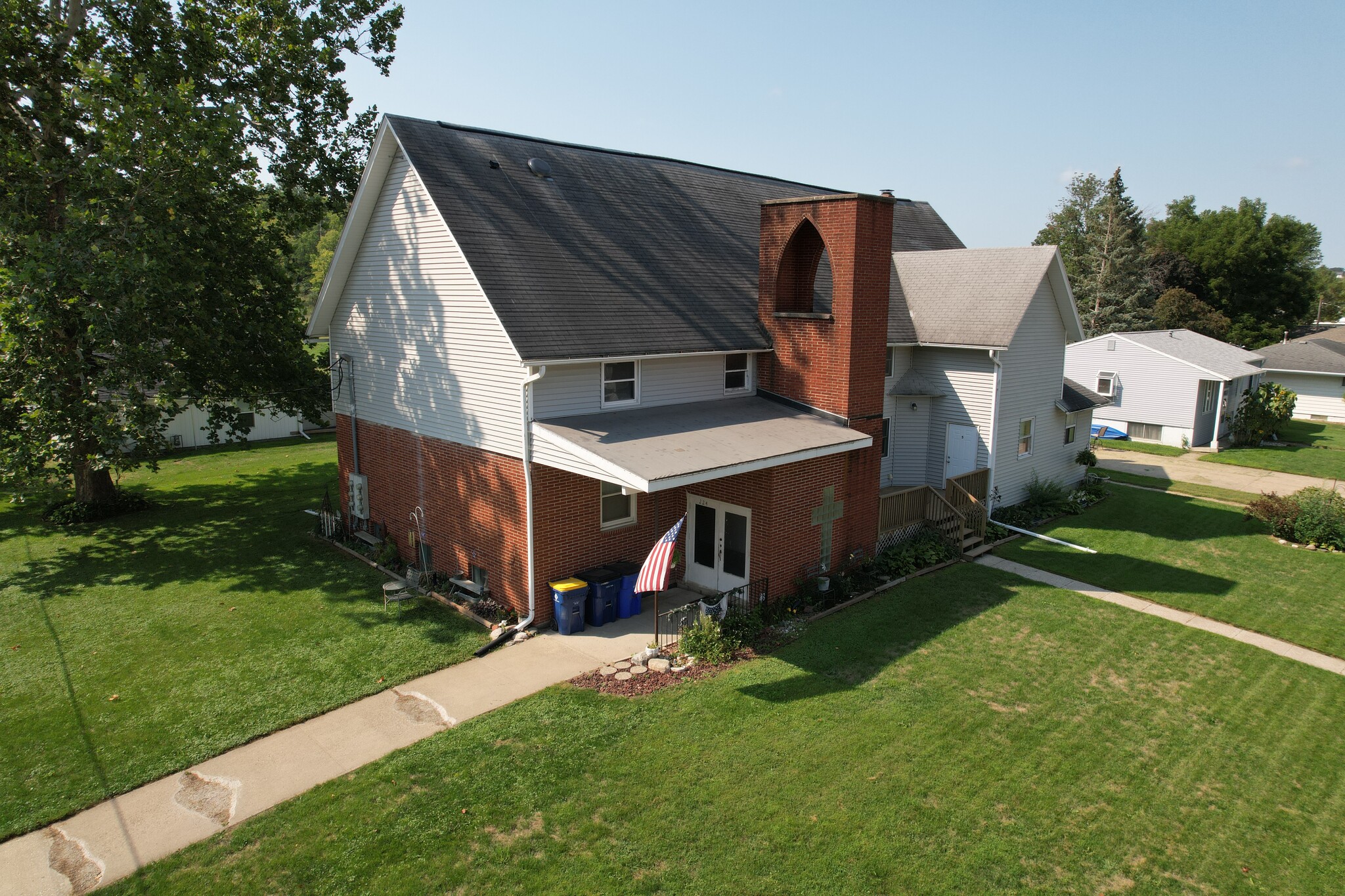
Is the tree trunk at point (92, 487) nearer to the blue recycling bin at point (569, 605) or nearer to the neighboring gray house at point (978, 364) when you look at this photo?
the blue recycling bin at point (569, 605)

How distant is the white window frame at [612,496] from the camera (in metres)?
15.0

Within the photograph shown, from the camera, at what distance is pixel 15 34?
1755cm

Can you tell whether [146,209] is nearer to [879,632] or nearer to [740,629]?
[740,629]

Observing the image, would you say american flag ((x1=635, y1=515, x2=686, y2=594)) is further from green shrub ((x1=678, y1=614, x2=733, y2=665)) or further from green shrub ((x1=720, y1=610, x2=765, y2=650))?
green shrub ((x1=720, y1=610, x2=765, y2=650))

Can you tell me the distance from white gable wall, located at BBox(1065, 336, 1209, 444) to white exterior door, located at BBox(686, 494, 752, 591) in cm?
2740

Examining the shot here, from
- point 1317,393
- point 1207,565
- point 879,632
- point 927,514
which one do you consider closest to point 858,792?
point 879,632

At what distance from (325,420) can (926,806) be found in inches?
1465

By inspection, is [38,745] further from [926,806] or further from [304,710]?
[926,806]

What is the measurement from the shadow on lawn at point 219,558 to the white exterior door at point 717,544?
5035 millimetres

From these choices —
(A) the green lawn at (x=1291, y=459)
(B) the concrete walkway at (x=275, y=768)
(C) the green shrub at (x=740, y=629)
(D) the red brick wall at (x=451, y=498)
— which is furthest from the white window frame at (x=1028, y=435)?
(D) the red brick wall at (x=451, y=498)

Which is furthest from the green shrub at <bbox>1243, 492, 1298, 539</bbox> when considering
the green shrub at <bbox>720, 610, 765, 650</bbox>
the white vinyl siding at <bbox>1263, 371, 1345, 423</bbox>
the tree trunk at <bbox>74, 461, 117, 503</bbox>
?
the tree trunk at <bbox>74, 461, 117, 503</bbox>

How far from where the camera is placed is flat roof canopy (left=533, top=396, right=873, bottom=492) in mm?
12633

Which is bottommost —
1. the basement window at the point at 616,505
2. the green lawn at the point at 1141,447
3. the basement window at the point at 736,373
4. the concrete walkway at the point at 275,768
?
the concrete walkway at the point at 275,768

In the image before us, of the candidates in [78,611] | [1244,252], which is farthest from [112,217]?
[1244,252]
